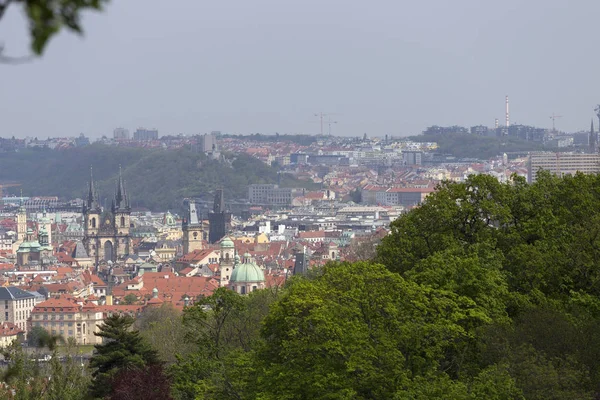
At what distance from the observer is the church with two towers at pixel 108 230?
135m

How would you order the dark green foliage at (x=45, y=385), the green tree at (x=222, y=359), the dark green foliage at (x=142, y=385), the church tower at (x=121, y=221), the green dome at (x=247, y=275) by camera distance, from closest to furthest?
the green tree at (x=222, y=359) → the dark green foliage at (x=142, y=385) → the dark green foliage at (x=45, y=385) → the green dome at (x=247, y=275) → the church tower at (x=121, y=221)

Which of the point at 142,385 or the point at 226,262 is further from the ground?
the point at 142,385

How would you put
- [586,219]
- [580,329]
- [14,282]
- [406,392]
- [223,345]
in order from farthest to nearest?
1. [14,282]
2. [223,345]
3. [586,219]
4. [580,329]
5. [406,392]

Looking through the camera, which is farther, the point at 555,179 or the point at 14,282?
the point at 14,282

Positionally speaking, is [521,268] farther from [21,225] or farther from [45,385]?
[21,225]

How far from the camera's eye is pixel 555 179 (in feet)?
86.4

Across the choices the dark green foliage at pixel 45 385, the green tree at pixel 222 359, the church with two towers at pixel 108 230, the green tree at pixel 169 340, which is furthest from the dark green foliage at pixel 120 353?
the church with two towers at pixel 108 230

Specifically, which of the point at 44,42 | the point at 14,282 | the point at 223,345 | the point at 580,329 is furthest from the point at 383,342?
the point at 14,282

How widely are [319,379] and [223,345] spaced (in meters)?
8.15

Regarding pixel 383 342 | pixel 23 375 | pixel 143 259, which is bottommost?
pixel 143 259

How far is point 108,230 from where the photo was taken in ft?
444

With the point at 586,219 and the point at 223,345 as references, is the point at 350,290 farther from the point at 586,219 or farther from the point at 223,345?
the point at 223,345

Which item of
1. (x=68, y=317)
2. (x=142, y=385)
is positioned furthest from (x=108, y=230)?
(x=142, y=385)

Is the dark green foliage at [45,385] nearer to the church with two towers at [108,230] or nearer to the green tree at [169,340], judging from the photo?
the green tree at [169,340]
